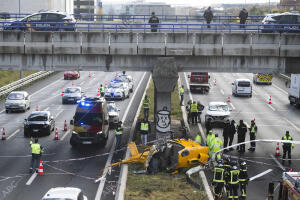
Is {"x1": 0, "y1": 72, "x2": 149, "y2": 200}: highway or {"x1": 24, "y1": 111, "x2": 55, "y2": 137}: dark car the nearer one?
{"x1": 0, "y1": 72, "x2": 149, "y2": 200}: highway

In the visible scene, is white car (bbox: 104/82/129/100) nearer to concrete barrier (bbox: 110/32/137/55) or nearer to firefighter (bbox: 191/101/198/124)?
firefighter (bbox: 191/101/198/124)

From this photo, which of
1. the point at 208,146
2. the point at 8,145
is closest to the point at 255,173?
the point at 208,146

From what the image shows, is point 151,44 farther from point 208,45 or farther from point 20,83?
point 20,83

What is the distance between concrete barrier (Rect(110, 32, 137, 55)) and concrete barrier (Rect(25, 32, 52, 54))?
141 inches

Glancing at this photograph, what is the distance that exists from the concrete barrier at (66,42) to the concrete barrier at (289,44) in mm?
11421

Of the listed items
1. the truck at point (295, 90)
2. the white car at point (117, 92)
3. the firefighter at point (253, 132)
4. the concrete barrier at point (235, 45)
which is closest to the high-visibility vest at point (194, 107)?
the concrete barrier at point (235, 45)

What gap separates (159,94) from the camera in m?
30.4

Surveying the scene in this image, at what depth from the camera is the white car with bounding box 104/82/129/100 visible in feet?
160

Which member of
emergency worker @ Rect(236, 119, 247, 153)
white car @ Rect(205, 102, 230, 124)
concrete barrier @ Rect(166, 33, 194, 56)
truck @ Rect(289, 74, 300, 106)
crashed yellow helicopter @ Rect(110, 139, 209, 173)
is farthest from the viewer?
truck @ Rect(289, 74, 300, 106)

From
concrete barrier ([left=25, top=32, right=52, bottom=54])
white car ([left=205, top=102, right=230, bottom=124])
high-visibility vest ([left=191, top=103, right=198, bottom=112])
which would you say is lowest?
white car ([left=205, top=102, right=230, bottom=124])

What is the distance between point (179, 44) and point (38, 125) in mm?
9709

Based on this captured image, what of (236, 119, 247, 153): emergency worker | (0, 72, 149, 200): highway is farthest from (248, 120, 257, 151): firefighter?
(0, 72, 149, 200): highway

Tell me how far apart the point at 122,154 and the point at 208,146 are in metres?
5.26

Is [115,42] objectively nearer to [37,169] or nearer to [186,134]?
[186,134]
